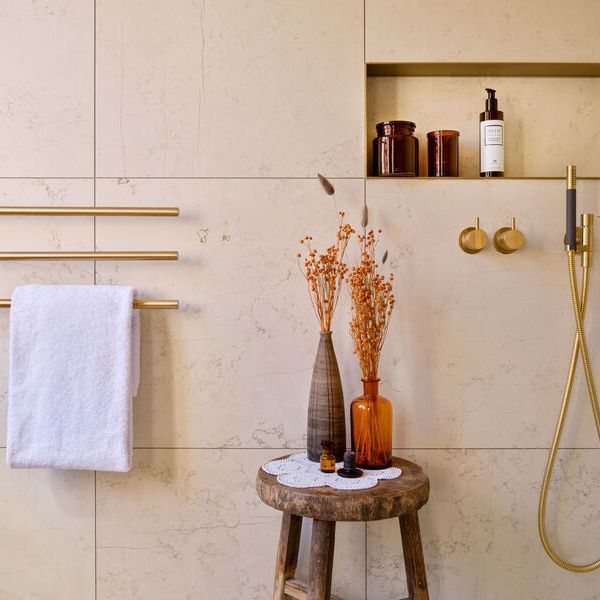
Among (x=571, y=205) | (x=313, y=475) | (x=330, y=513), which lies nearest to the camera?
(x=330, y=513)

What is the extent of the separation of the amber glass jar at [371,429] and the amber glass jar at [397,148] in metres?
0.47

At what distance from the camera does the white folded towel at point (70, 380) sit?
52.6 inches

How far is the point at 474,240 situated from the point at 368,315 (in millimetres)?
300

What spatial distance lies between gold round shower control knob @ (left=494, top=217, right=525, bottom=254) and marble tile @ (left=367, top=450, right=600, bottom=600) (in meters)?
0.45

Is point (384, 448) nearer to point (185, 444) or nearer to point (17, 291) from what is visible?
point (185, 444)

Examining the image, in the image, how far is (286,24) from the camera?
1424 mm

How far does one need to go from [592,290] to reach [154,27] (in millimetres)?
1138

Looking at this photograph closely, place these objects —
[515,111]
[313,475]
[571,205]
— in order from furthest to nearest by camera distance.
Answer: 1. [515,111]
2. [571,205]
3. [313,475]

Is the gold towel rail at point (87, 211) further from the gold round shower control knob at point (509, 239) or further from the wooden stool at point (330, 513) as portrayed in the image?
the gold round shower control knob at point (509, 239)

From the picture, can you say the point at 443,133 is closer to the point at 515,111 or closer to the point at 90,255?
the point at 515,111

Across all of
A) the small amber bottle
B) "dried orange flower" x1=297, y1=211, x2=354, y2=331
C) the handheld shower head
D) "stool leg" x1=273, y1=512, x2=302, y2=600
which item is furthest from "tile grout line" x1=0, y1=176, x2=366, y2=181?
"stool leg" x1=273, y1=512, x2=302, y2=600

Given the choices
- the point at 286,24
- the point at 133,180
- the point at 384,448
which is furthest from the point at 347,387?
the point at 286,24

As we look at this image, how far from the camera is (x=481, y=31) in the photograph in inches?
56.1

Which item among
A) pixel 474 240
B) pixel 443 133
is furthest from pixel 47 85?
pixel 474 240
